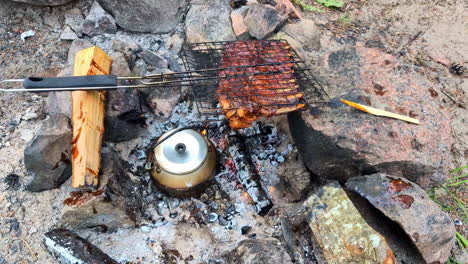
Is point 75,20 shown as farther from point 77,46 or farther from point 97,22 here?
point 77,46

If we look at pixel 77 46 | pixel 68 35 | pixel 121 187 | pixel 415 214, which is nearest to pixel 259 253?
pixel 415 214

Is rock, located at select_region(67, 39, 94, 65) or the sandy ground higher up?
rock, located at select_region(67, 39, 94, 65)

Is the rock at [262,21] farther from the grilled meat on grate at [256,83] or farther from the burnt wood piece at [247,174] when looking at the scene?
the burnt wood piece at [247,174]

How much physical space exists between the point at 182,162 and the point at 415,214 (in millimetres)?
1864

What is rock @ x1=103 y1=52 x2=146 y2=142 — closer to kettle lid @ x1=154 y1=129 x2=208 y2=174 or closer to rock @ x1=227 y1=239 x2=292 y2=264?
kettle lid @ x1=154 y1=129 x2=208 y2=174

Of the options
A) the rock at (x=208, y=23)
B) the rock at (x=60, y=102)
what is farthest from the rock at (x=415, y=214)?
the rock at (x=60, y=102)

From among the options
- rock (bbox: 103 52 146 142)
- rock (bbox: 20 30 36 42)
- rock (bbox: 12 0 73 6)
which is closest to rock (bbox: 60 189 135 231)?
rock (bbox: 103 52 146 142)

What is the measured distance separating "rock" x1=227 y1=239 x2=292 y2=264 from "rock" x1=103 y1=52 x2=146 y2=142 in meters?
1.53

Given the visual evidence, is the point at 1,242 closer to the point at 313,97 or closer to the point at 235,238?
the point at 235,238

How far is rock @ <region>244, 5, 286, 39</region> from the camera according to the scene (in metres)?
3.86

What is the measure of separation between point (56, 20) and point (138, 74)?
1295 mm

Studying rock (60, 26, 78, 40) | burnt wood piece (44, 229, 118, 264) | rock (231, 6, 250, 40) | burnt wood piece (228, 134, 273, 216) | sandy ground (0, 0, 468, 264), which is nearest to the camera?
burnt wood piece (44, 229, 118, 264)

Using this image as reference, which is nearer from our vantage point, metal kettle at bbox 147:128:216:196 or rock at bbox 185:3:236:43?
metal kettle at bbox 147:128:216:196

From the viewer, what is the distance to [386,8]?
474 cm
